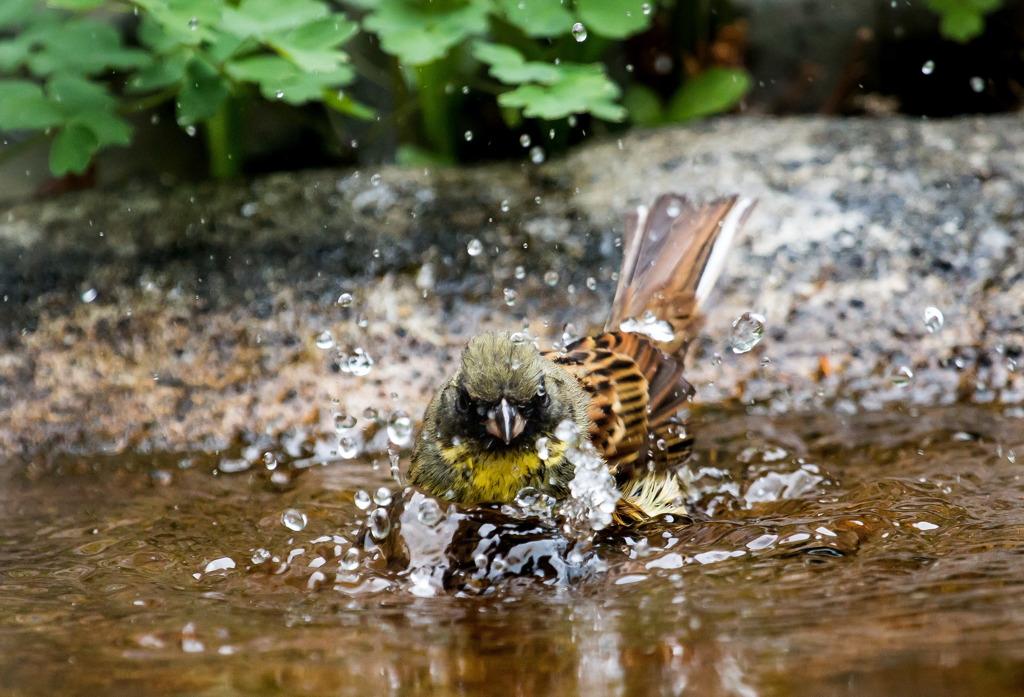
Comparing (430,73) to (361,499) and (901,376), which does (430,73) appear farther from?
(901,376)

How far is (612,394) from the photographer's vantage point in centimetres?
342

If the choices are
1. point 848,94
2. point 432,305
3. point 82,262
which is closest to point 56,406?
point 82,262

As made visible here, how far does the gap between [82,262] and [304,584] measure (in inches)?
84.3

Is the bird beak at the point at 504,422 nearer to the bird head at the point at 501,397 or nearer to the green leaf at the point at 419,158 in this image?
the bird head at the point at 501,397

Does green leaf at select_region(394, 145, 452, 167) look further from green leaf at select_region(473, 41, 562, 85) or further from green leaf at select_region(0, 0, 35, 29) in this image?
green leaf at select_region(0, 0, 35, 29)

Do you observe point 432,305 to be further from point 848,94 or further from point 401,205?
point 848,94

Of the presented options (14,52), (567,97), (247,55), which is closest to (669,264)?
(567,97)

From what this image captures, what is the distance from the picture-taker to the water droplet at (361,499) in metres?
3.17

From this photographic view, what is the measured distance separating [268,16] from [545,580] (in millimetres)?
2339

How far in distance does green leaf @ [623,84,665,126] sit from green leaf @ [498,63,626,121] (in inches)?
53.3

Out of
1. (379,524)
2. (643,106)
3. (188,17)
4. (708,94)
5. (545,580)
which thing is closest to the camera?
(545,580)

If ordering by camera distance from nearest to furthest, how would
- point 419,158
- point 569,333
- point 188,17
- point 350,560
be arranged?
point 350,560 → point 188,17 → point 569,333 → point 419,158

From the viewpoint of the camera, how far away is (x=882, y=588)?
86.2 inches

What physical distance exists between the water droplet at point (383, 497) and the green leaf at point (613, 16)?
2.05 metres
